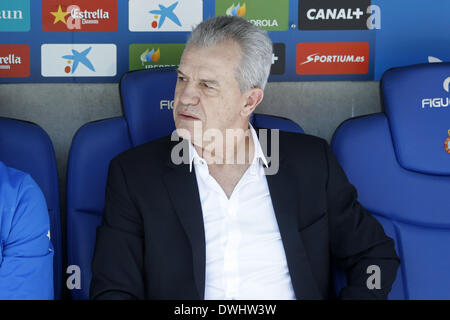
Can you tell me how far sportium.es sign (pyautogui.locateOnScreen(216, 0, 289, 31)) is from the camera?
209cm

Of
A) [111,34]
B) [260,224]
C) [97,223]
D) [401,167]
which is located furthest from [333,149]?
[111,34]

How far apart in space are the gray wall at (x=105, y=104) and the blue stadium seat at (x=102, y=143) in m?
0.36

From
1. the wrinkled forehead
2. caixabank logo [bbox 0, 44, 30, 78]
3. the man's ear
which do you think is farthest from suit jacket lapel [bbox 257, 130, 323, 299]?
caixabank logo [bbox 0, 44, 30, 78]

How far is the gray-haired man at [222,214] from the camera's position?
1513mm

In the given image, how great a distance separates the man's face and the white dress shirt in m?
0.13

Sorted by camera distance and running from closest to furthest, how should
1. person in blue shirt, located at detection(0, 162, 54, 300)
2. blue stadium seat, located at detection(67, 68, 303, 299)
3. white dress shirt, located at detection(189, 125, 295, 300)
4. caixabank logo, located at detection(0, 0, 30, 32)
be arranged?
person in blue shirt, located at detection(0, 162, 54, 300) < white dress shirt, located at detection(189, 125, 295, 300) < blue stadium seat, located at detection(67, 68, 303, 299) < caixabank logo, located at detection(0, 0, 30, 32)

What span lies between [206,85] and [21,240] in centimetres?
57

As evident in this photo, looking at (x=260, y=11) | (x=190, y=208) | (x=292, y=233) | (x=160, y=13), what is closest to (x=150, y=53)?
(x=160, y=13)

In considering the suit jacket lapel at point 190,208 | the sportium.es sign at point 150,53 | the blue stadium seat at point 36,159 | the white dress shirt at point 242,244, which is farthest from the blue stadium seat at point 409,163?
the blue stadium seat at point 36,159

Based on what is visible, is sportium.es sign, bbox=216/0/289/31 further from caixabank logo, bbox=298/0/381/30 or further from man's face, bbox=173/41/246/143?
man's face, bbox=173/41/246/143

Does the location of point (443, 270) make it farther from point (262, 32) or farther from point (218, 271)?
point (262, 32)

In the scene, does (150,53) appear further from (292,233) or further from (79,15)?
(292,233)

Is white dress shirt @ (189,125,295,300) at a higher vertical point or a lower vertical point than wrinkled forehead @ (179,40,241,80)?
lower

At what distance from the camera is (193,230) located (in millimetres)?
1506
